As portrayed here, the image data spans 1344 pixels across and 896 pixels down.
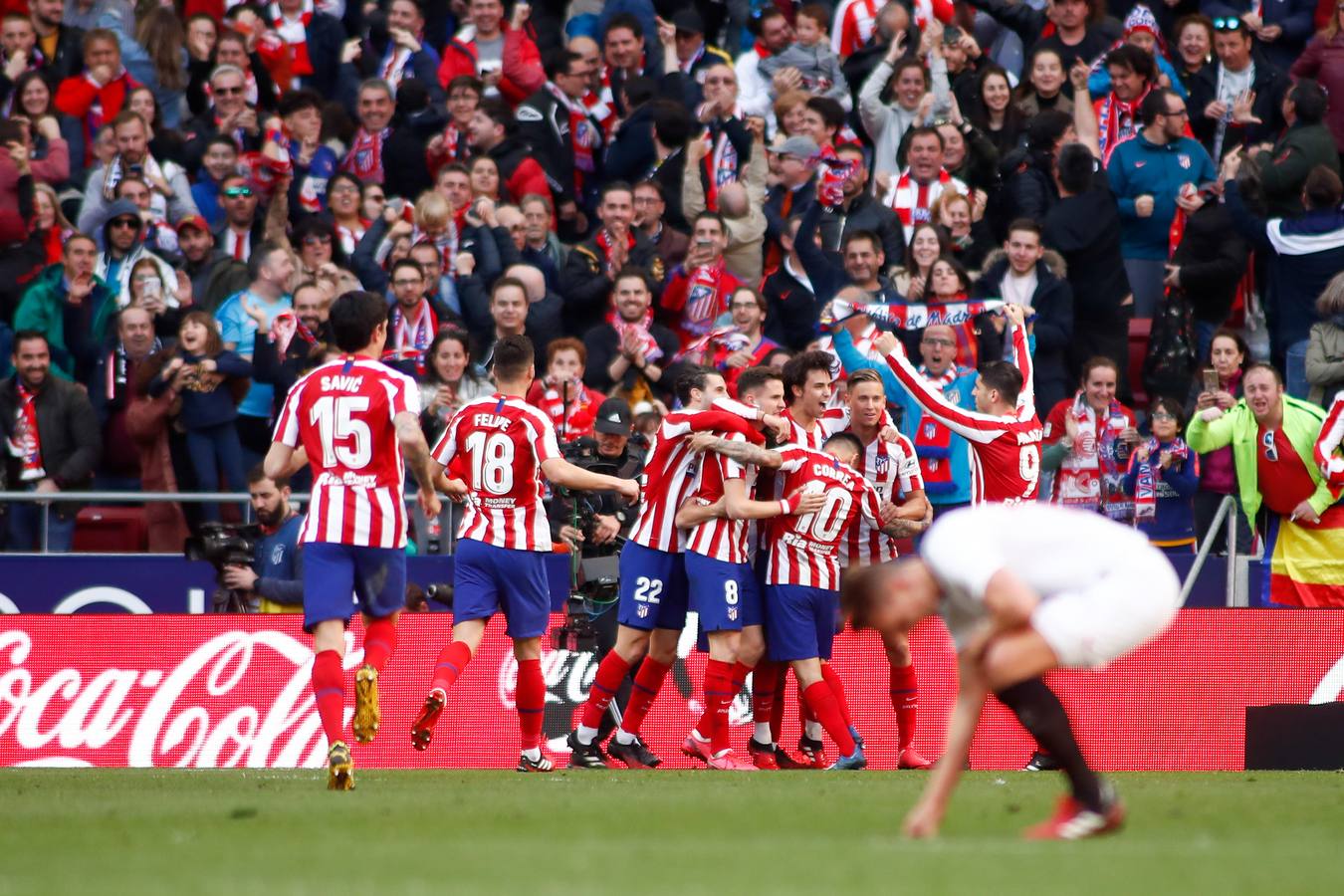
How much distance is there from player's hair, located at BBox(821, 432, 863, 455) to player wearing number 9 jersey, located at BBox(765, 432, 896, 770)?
13 cm

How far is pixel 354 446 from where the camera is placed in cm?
1010

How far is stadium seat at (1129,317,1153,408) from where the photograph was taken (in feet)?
53.9

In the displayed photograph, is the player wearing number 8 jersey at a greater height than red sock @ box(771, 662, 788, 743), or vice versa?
the player wearing number 8 jersey

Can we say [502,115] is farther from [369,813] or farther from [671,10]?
[369,813]

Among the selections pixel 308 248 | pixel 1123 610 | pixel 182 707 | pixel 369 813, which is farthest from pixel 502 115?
pixel 1123 610

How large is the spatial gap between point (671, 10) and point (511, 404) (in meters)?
9.49

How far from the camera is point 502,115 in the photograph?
712 inches

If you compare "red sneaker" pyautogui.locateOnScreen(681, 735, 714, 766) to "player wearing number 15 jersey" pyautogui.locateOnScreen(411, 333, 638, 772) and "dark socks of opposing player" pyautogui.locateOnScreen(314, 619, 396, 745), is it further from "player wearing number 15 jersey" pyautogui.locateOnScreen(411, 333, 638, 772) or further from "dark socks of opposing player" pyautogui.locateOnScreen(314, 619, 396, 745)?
"dark socks of opposing player" pyautogui.locateOnScreen(314, 619, 396, 745)

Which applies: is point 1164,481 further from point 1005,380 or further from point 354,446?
point 354,446

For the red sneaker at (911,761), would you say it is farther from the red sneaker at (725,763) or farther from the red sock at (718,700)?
the red sock at (718,700)

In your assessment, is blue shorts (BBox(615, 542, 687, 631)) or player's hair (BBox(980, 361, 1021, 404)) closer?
blue shorts (BBox(615, 542, 687, 631))

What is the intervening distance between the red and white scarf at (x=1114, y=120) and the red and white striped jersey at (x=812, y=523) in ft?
19.4

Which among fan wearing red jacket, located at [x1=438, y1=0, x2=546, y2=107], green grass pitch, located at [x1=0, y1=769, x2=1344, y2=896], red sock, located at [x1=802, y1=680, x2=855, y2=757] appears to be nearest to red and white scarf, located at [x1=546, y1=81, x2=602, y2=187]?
fan wearing red jacket, located at [x1=438, y1=0, x2=546, y2=107]

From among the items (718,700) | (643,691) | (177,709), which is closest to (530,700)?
(643,691)
